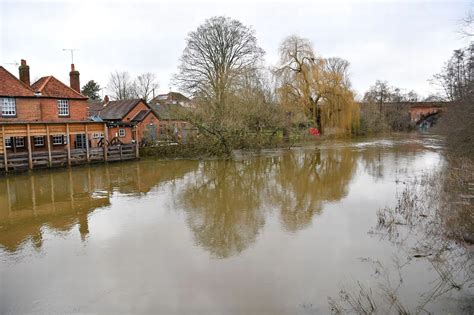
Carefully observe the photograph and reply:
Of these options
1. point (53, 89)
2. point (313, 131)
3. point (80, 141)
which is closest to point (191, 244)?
point (53, 89)

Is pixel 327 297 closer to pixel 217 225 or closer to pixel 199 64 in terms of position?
pixel 217 225

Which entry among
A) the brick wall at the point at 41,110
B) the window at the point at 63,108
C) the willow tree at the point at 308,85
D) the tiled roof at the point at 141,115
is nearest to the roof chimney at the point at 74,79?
the brick wall at the point at 41,110

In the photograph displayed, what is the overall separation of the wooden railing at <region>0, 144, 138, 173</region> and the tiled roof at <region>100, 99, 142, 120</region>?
34.3 feet

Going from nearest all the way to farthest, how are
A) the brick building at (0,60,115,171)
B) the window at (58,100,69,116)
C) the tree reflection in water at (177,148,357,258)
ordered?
the tree reflection in water at (177,148,357,258) < the brick building at (0,60,115,171) < the window at (58,100,69,116)

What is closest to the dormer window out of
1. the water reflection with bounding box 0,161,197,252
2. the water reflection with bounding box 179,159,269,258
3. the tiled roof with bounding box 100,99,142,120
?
the water reflection with bounding box 0,161,197,252

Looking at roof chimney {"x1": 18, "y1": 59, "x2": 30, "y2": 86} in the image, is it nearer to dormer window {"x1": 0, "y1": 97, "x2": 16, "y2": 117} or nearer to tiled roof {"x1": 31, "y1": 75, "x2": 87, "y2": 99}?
tiled roof {"x1": 31, "y1": 75, "x2": 87, "y2": 99}

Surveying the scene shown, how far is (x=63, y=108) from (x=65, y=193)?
506 inches

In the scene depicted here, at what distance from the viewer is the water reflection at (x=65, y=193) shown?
9.88 metres

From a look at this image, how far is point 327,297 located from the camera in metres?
5.79

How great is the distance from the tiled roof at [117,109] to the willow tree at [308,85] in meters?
14.8

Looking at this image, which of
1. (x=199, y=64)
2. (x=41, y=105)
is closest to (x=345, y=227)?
(x=41, y=105)

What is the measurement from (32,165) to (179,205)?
12387mm

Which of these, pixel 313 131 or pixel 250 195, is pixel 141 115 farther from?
pixel 250 195

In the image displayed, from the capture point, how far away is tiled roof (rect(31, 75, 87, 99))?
24.0m
